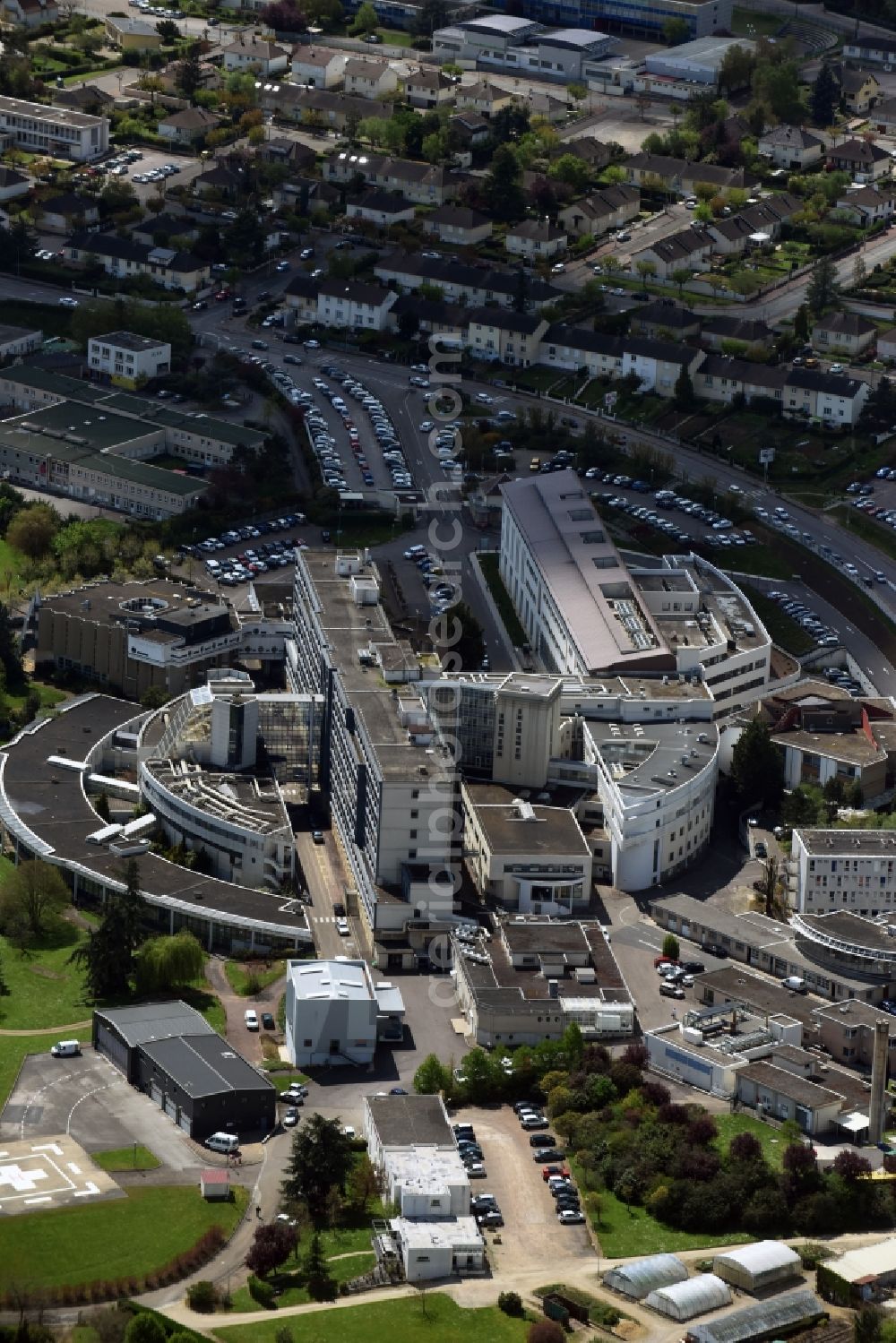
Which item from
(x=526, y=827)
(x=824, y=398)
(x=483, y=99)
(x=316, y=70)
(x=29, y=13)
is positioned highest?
(x=29, y=13)

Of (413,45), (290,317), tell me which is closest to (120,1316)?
(290,317)

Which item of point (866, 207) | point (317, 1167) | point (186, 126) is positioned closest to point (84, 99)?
point (186, 126)

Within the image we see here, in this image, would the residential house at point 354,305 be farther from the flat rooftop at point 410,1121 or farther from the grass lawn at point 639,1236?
the grass lawn at point 639,1236

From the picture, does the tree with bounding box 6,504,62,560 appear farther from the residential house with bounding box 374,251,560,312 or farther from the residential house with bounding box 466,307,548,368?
the residential house with bounding box 374,251,560,312

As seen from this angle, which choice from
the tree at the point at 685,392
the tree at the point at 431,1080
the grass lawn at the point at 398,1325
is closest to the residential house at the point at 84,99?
the tree at the point at 685,392

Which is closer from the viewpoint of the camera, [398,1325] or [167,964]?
[398,1325]

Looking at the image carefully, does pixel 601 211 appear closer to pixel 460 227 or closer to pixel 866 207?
pixel 460 227

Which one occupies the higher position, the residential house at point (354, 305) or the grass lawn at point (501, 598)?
the residential house at point (354, 305)
